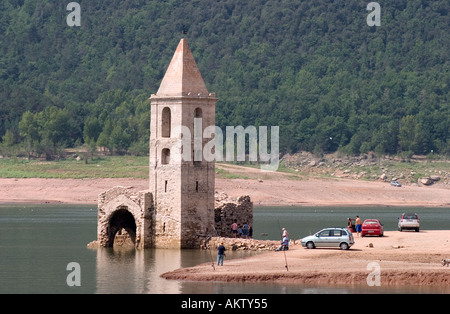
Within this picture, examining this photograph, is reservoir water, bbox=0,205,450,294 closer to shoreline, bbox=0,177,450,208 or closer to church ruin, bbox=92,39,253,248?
church ruin, bbox=92,39,253,248

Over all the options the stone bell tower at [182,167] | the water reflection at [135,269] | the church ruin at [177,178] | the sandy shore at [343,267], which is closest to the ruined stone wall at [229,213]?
the church ruin at [177,178]

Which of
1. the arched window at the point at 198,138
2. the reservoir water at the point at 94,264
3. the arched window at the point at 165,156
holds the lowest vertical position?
the reservoir water at the point at 94,264

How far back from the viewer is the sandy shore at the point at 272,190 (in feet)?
402

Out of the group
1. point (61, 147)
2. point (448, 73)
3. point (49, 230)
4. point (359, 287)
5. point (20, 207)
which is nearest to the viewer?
point (359, 287)

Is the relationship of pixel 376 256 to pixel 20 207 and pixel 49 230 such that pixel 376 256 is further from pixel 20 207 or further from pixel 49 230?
pixel 20 207

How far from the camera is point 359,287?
41.7 metres

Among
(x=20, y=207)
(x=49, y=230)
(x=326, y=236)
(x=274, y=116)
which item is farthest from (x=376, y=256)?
(x=274, y=116)

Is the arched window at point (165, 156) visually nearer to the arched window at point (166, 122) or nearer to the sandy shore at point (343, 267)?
the arched window at point (166, 122)

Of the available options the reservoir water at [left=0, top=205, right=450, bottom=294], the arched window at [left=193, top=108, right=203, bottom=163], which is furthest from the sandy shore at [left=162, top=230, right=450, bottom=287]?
the arched window at [left=193, top=108, right=203, bottom=163]

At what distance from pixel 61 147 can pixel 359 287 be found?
111862mm

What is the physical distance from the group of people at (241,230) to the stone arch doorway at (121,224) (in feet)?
15.3

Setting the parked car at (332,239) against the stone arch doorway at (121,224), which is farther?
the stone arch doorway at (121,224)

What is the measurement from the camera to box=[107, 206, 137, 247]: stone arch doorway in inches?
2217

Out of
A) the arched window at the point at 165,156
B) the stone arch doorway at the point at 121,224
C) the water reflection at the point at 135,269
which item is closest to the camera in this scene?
the water reflection at the point at 135,269
